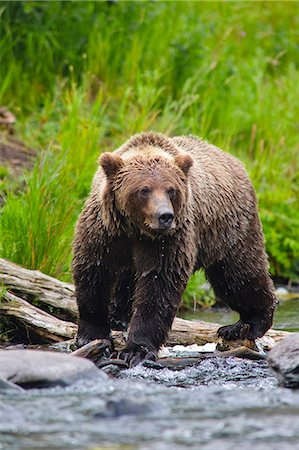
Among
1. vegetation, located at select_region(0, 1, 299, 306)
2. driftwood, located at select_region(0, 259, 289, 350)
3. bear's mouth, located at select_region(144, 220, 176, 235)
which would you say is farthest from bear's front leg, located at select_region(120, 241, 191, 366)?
vegetation, located at select_region(0, 1, 299, 306)

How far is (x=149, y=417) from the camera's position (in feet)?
15.5

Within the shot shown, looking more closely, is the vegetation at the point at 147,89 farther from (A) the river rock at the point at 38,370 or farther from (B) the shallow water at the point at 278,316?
(A) the river rock at the point at 38,370

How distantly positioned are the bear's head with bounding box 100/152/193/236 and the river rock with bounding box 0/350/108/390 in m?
1.12

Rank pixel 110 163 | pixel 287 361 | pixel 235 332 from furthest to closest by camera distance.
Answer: pixel 235 332, pixel 110 163, pixel 287 361

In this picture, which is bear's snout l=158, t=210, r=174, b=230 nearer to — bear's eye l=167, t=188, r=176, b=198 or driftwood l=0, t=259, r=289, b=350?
bear's eye l=167, t=188, r=176, b=198

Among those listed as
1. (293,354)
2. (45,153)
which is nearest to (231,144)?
(45,153)

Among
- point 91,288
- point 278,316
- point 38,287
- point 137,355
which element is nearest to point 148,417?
point 137,355

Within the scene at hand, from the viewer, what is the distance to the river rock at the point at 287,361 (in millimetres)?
5474

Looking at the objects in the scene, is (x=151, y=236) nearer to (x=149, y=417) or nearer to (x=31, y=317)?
(x=31, y=317)

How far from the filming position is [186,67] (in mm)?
12070

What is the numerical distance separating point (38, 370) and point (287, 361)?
1367mm

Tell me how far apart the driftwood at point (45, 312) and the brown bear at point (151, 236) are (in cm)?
18

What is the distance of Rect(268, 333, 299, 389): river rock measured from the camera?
18.0ft

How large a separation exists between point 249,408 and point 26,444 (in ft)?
3.91
